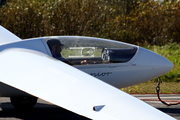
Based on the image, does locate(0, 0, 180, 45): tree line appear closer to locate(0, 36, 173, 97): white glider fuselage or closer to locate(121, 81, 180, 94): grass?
locate(121, 81, 180, 94): grass

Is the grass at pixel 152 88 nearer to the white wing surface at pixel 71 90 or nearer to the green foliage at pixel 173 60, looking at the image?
the green foliage at pixel 173 60

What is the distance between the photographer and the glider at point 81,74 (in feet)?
11.7

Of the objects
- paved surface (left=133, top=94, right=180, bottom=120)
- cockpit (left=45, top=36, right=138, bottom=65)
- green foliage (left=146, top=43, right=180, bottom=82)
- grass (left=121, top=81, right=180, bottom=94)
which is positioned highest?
cockpit (left=45, top=36, right=138, bottom=65)

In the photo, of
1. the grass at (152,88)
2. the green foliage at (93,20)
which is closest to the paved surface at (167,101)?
the grass at (152,88)

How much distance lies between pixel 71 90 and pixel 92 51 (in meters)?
2.59

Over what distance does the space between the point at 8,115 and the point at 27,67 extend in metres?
2.11

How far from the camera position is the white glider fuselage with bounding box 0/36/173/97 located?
20.7 feet

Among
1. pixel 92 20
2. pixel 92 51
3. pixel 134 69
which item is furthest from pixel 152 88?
pixel 92 20

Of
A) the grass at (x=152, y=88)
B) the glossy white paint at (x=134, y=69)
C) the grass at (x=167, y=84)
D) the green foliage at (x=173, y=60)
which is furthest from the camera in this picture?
the green foliage at (x=173, y=60)

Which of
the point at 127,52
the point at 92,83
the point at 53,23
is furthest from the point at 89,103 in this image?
the point at 53,23

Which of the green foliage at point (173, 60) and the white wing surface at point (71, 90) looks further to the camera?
the green foliage at point (173, 60)

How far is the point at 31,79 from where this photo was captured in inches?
177

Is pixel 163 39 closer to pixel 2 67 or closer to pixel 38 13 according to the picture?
pixel 38 13

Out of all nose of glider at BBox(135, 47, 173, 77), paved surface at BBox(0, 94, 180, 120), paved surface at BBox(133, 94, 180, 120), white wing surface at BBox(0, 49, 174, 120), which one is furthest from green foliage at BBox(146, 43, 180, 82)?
white wing surface at BBox(0, 49, 174, 120)
